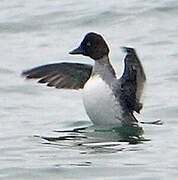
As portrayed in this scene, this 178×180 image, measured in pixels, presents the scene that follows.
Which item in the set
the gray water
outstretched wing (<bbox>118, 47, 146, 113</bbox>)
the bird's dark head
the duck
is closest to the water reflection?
the gray water

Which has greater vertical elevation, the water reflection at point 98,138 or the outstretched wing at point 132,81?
the outstretched wing at point 132,81

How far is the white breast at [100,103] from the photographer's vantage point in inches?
442

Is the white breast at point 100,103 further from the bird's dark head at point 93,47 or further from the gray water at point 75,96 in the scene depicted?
the bird's dark head at point 93,47

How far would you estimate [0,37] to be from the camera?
15.4m

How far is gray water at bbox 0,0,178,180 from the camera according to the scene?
9750 mm

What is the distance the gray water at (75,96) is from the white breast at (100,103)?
0.19 metres

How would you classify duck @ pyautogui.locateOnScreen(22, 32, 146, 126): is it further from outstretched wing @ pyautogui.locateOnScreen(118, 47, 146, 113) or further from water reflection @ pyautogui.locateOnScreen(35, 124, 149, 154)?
water reflection @ pyautogui.locateOnScreen(35, 124, 149, 154)

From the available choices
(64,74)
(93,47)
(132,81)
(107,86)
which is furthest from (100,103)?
(64,74)

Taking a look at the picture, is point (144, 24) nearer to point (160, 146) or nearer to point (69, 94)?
point (69, 94)

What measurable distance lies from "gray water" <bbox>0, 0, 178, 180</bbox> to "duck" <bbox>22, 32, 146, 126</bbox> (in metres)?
0.20

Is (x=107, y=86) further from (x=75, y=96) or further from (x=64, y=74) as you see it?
(x=75, y=96)

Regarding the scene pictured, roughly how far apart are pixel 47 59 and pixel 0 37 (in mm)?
1315

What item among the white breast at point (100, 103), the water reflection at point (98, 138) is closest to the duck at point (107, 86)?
the white breast at point (100, 103)

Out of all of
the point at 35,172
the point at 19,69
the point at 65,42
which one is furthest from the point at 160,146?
the point at 65,42
